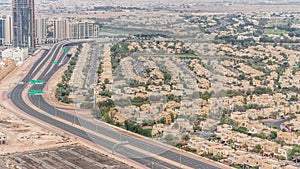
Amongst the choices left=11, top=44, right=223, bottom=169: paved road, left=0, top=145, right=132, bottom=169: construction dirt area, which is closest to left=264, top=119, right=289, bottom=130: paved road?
left=11, top=44, right=223, bottom=169: paved road

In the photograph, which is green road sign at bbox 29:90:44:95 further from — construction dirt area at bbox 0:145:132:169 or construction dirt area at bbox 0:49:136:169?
construction dirt area at bbox 0:145:132:169

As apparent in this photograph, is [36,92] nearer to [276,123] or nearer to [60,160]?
[276,123]

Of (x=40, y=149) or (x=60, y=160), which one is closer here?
(x=60, y=160)

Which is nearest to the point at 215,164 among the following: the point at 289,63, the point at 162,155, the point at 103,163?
the point at 162,155

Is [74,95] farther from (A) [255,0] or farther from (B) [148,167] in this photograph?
(A) [255,0]

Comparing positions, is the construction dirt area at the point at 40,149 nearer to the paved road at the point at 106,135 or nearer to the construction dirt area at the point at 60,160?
the construction dirt area at the point at 60,160

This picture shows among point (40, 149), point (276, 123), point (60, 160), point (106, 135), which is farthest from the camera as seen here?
point (276, 123)

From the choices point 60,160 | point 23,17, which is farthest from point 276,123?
point 23,17

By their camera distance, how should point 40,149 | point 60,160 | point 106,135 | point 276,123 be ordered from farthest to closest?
point 276,123 < point 106,135 < point 40,149 < point 60,160
